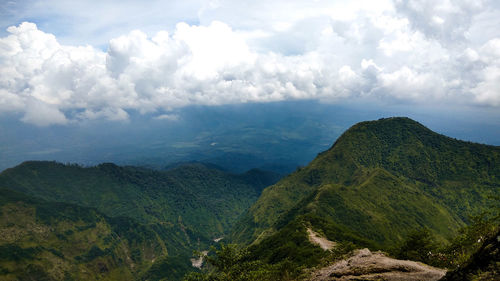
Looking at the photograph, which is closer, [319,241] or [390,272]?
[390,272]

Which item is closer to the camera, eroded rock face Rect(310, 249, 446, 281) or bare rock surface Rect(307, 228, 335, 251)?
eroded rock face Rect(310, 249, 446, 281)

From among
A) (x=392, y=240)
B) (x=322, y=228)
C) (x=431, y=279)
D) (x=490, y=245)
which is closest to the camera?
(x=490, y=245)

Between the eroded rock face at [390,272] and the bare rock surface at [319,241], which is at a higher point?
the eroded rock face at [390,272]

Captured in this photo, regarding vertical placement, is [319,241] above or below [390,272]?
below

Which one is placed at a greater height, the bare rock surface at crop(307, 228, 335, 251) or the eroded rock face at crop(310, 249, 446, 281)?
the eroded rock face at crop(310, 249, 446, 281)

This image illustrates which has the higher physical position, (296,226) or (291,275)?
(291,275)

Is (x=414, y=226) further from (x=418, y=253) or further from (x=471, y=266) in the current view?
(x=471, y=266)

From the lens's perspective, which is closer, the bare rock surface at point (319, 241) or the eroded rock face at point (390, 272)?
the eroded rock face at point (390, 272)

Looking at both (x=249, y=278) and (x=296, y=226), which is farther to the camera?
(x=296, y=226)

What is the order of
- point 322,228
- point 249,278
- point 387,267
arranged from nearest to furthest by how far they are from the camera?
point 387,267, point 249,278, point 322,228

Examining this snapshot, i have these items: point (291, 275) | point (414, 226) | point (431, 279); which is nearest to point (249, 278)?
point (291, 275)

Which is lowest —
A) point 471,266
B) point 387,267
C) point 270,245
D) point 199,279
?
point 270,245
